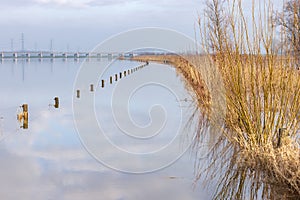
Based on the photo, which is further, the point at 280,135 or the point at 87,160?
the point at 87,160

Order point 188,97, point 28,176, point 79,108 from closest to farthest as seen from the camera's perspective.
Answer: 1. point 28,176
2. point 79,108
3. point 188,97

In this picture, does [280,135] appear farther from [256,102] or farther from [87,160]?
[87,160]

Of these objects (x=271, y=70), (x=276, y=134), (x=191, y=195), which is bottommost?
(x=191, y=195)

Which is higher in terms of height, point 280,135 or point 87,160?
point 280,135

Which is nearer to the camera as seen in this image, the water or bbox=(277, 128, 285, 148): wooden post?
the water

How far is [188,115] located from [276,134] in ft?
17.0

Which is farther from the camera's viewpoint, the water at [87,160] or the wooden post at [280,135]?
the wooden post at [280,135]

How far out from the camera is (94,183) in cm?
636

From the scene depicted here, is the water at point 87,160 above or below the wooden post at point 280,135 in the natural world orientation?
below

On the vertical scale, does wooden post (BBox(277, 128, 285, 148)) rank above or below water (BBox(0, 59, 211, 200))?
above

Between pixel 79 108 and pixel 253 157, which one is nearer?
pixel 253 157

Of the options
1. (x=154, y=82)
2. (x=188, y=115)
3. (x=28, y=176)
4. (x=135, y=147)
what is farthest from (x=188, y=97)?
(x=28, y=176)

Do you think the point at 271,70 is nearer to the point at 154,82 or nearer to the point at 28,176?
the point at 28,176

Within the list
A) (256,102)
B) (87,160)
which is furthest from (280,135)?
(87,160)
